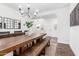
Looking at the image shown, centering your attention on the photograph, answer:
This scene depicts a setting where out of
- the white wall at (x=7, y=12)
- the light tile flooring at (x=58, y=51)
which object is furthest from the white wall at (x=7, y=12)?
the light tile flooring at (x=58, y=51)

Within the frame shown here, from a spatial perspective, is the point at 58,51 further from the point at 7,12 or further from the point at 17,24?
the point at 17,24

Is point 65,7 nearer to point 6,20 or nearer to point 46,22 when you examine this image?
point 46,22

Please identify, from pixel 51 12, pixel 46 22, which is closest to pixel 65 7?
pixel 51 12

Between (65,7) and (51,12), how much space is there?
49.3 inches

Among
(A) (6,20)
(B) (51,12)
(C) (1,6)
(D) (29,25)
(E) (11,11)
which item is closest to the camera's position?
(D) (29,25)

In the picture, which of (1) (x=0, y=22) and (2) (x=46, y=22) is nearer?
(1) (x=0, y=22)

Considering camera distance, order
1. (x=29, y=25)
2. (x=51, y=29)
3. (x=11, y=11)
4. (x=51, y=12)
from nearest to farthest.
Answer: (x=29, y=25) < (x=11, y=11) < (x=51, y=12) < (x=51, y=29)

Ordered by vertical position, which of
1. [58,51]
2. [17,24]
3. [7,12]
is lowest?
[58,51]

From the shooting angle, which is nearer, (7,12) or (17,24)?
(7,12)

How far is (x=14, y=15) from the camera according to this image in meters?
6.19

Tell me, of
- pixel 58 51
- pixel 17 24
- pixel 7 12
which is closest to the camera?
pixel 58 51

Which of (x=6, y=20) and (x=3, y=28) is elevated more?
(x=6, y=20)

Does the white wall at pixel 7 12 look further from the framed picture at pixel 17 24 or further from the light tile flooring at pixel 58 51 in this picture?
the light tile flooring at pixel 58 51

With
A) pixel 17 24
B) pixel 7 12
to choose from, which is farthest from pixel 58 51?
pixel 17 24
